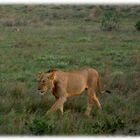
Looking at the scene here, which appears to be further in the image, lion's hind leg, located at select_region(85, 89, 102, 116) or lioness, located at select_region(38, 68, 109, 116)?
lion's hind leg, located at select_region(85, 89, 102, 116)

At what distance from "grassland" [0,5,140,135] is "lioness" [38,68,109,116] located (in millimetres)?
152

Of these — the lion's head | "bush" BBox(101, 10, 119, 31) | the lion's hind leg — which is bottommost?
"bush" BBox(101, 10, 119, 31)

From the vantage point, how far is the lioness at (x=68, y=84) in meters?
5.06

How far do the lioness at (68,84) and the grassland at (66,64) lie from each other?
15cm

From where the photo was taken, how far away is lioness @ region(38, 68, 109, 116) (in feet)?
16.6

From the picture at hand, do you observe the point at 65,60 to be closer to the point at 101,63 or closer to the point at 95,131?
the point at 101,63

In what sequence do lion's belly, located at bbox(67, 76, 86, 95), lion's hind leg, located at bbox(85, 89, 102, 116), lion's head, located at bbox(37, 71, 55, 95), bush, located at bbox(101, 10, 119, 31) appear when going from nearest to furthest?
lion's head, located at bbox(37, 71, 55, 95)
lion's hind leg, located at bbox(85, 89, 102, 116)
lion's belly, located at bbox(67, 76, 86, 95)
bush, located at bbox(101, 10, 119, 31)

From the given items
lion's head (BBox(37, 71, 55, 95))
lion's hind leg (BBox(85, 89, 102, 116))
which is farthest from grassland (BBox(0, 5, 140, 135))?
lion's head (BBox(37, 71, 55, 95))

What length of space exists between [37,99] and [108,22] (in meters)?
13.0

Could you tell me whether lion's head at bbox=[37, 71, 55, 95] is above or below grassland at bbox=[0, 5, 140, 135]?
above

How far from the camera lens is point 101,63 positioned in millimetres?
9969

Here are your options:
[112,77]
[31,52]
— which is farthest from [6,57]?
[112,77]

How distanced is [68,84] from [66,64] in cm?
411

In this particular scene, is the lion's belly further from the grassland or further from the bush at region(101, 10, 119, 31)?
the bush at region(101, 10, 119, 31)
